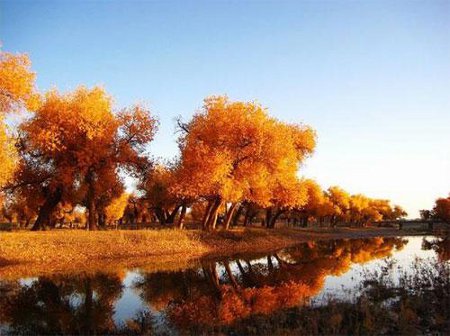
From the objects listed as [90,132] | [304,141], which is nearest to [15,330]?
[90,132]

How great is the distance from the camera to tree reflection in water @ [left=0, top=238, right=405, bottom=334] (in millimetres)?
16703

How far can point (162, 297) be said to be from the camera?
Answer: 22000mm

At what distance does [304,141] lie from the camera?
65250 mm

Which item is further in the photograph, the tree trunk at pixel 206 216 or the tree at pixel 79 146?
the tree trunk at pixel 206 216

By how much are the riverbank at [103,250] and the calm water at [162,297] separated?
3546mm

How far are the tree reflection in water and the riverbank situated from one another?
13.7 ft

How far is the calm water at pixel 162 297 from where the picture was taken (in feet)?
55.1

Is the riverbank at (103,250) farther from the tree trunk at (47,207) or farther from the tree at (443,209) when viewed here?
the tree at (443,209)

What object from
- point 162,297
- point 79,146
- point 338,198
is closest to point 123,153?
point 79,146

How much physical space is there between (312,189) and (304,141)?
149ft

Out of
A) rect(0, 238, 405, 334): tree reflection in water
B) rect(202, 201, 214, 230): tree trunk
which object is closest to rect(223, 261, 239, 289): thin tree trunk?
rect(0, 238, 405, 334): tree reflection in water

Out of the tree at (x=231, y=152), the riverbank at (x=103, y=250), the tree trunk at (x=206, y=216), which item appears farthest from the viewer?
the tree trunk at (x=206, y=216)

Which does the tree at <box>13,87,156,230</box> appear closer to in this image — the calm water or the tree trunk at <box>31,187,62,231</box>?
the tree trunk at <box>31,187,62,231</box>

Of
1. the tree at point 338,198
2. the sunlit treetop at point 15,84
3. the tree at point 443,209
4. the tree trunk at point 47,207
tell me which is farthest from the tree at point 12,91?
the tree at point 443,209
